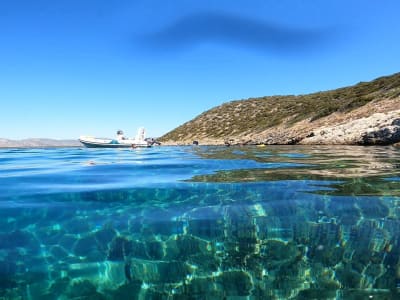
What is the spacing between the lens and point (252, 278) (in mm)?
3975

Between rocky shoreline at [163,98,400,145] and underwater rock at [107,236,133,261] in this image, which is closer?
underwater rock at [107,236,133,261]

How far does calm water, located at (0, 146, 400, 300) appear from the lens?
3.84 m

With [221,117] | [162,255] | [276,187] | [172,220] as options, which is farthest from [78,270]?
[221,117]

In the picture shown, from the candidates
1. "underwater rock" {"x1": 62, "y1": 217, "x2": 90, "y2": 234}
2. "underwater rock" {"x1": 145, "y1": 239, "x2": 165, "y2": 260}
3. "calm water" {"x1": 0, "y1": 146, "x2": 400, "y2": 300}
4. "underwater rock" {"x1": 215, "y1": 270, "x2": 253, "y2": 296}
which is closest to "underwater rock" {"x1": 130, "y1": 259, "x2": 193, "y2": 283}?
"calm water" {"x1": 0, "y1": 146, "x2": 400, "y2": 300}

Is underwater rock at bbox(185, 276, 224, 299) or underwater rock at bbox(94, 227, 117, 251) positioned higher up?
underwater rock at bbox(94, 227, 117, 251)

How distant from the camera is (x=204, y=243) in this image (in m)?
4.61

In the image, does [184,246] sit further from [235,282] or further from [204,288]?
[235,282]

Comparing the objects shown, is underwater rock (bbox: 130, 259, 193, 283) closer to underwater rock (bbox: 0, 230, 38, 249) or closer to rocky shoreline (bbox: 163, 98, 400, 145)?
underwater rock (bbox: 0, 230, 38, 249)

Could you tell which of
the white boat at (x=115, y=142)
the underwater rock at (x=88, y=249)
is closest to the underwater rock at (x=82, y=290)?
the underwater rock at (x=88, y=249)

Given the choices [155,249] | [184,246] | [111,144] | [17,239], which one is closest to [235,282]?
[184,246]

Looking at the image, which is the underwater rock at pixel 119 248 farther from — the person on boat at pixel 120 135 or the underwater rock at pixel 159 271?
the person on boat at pixel 120 135

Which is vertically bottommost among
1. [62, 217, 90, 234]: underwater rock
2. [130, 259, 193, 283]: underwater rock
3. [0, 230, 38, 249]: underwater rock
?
[130, 259, 193, 283]: underwater rock

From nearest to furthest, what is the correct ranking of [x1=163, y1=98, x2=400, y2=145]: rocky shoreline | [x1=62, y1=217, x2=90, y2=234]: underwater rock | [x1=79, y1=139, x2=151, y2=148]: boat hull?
1. [x1=62, y1=217, x2=90, y2=234]: underwater rock
2. [x1=163, y1=98, x2=400, y2=145]: rocky shoreline
3. [x1=79, y1=139, x2=151, y2=148]: boat hull

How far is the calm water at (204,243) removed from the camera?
12.6 feet
